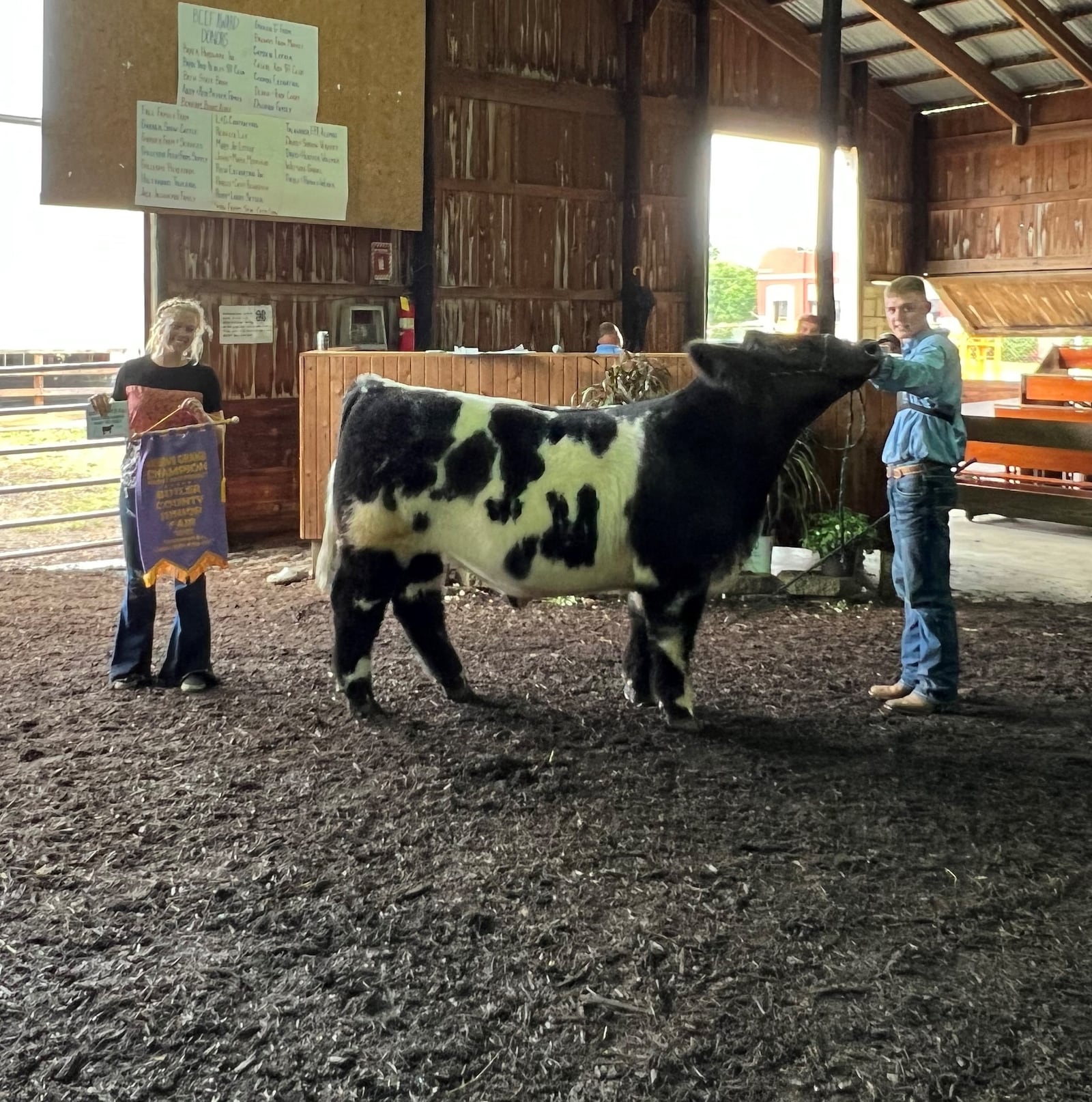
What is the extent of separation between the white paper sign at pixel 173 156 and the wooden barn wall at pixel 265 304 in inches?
9.9

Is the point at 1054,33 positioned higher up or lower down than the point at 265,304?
higher up

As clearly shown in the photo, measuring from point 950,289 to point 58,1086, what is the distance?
1358 centimetres

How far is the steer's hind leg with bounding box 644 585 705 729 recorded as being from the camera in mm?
4418

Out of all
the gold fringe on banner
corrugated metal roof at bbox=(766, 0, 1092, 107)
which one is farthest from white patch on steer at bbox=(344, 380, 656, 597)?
corrugated metal roof at bbox=(766, 0, 1092, 107)

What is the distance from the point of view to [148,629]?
502 centimetres

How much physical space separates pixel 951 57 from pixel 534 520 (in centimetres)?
928

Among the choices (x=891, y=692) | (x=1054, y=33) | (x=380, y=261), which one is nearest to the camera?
(x=891, y=692)

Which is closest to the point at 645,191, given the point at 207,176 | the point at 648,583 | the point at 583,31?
the point at 583,31

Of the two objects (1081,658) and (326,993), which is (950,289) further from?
(326,993)

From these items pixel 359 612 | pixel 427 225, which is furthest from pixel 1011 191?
pixel 359 612

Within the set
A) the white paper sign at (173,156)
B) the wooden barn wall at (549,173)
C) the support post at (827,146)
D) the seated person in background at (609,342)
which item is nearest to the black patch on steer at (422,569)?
the seated person in background at (609,342)

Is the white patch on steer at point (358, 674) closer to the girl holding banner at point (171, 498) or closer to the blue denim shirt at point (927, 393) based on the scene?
the girl holding banner at point (171, 498)

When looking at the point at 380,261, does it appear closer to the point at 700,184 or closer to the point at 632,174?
the point at 632,174

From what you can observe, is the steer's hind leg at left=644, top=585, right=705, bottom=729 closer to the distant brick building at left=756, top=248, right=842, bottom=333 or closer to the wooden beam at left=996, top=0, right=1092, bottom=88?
the wooden beam at left=996, top=0, right=1092, bottom=88
